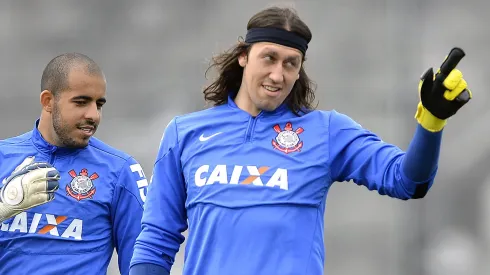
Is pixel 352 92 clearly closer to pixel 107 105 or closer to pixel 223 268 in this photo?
pixel 107 105

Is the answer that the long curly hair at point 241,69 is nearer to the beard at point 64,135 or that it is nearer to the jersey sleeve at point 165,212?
the jersey sleeve at point 165,212

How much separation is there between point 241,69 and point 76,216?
104 cm

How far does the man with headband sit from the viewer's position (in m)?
3.90

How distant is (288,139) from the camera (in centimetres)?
411

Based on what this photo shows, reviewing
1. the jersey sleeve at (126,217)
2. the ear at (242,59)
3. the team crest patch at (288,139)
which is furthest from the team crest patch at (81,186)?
the team crest patch at (288,139)

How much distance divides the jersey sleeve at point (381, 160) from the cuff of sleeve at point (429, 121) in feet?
0.09

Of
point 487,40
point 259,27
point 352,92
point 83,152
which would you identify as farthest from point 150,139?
point 259,27

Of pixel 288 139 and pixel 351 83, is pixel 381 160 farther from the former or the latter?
pixel 351 83

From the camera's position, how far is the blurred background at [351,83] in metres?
9.03

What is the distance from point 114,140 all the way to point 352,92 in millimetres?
2028

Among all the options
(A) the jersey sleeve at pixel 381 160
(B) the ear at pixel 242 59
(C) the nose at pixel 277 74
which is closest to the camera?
(A) the jersey sleeve at pixel 381 160

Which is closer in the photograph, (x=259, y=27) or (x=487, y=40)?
(x=259, y=27)

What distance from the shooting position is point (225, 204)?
398cm

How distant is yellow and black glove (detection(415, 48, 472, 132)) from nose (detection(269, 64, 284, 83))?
69 cm
